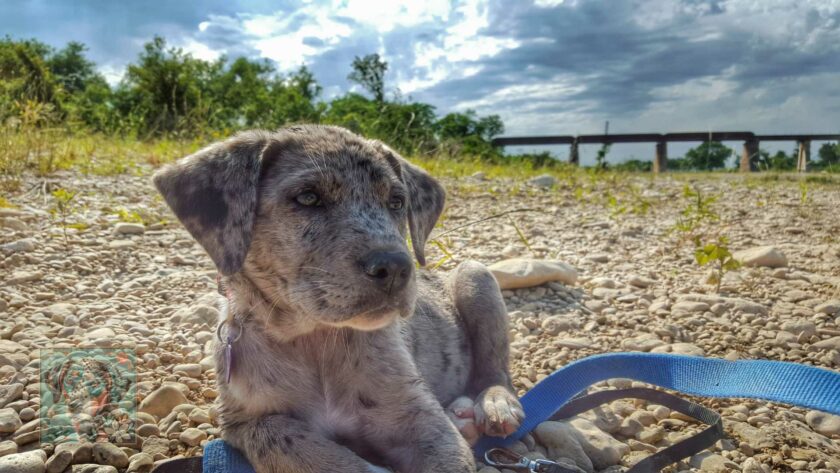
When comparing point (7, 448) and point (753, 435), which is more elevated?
point (7, 448)

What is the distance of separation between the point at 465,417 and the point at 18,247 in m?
5.16

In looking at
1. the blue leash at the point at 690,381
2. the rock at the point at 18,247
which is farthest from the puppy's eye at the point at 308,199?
the rock at the point at 18,247

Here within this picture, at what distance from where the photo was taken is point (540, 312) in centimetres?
558

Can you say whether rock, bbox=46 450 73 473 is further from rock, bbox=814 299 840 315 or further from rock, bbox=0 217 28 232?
rock, bbox=814 299 840 315

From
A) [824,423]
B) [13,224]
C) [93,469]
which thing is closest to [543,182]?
[13,224]

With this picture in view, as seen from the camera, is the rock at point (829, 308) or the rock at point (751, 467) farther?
the rock at point (829, 308)

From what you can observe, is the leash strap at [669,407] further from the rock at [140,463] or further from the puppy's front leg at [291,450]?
the rock at [140,463]

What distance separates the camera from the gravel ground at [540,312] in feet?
11.0

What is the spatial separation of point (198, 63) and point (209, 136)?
70.6 ft

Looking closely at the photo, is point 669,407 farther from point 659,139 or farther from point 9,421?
point 659,139

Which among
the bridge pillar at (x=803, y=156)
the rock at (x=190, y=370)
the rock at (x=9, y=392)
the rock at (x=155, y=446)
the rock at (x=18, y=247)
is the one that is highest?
the bridge pillar at (x=803, y=156)

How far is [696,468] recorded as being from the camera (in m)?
3.20

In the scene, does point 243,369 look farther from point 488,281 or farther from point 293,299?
point 488,281

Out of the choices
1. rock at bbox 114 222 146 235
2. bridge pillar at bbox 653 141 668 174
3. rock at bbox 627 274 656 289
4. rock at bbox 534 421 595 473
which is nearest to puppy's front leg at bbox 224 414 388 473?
rock at bbox 534 421 595 473
